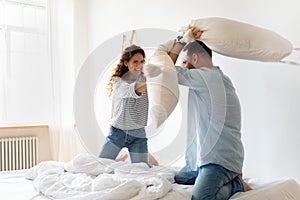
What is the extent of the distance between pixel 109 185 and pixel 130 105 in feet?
1.12

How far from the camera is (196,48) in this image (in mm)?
1552

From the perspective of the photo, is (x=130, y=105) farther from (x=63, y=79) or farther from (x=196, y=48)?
(x=63, y=79)

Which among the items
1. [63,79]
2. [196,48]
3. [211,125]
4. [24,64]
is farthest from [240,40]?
[24,64]

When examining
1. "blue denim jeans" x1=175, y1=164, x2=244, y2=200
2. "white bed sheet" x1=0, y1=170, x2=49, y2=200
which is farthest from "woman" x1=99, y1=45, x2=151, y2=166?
"white bed sheet" x1=0, y1=170, x2=49, y2=200

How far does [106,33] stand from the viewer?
10.7 ft

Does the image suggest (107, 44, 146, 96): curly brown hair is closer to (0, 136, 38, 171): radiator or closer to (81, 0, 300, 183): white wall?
(81, 0, 300, 183): white wall

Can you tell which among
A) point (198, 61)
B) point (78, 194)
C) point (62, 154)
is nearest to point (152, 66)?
point (198, 61)

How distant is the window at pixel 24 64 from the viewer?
3.29 metres

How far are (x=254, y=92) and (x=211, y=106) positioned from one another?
22.6 inches

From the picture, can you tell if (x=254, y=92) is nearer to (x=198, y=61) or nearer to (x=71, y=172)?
(x=198, y=61)

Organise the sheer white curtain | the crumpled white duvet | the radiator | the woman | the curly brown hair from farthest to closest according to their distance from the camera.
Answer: the sheer white curtain → the radiator → the curly brown hair → the woman → the crumpled white duvet

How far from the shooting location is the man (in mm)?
1427

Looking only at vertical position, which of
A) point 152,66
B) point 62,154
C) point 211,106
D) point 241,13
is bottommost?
point 62,154

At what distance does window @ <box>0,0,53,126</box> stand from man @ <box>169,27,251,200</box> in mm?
2246
